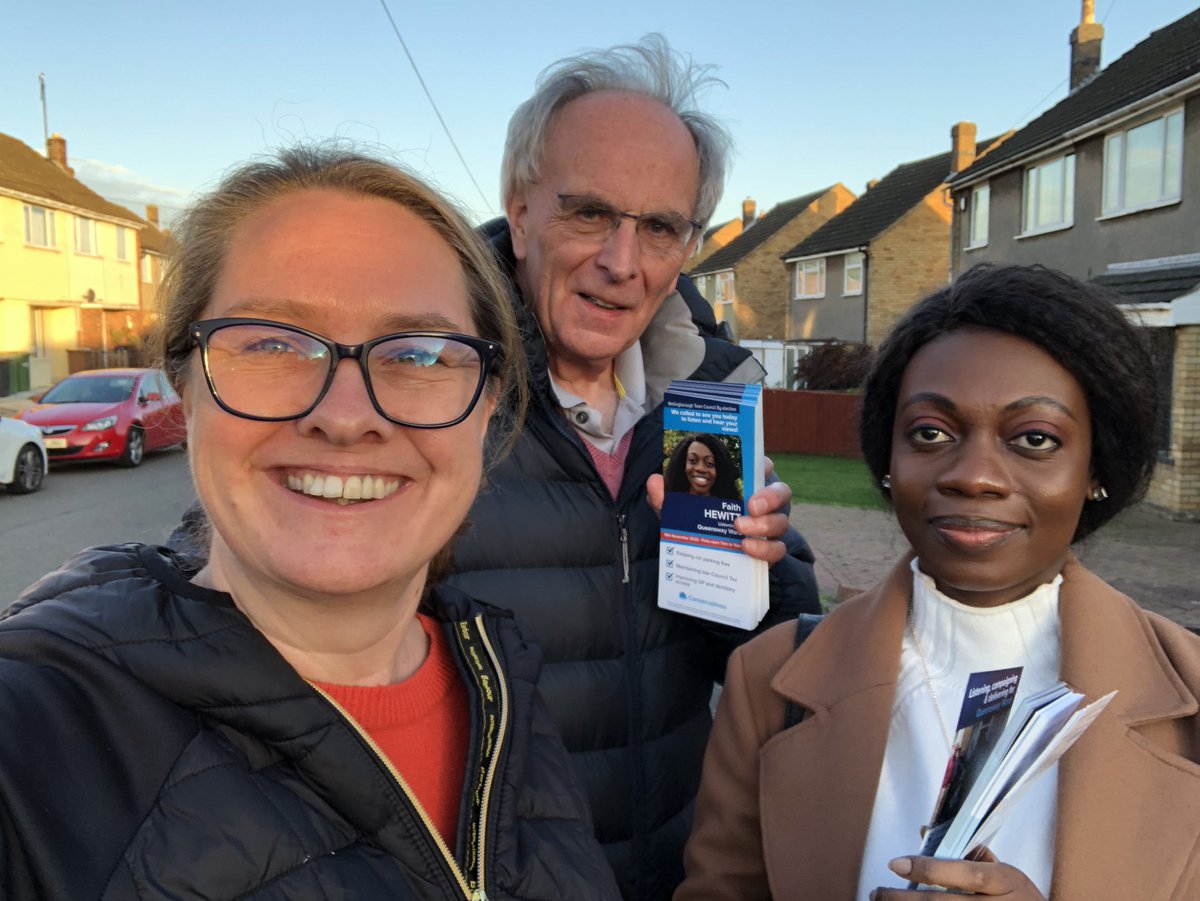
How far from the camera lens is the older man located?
230cm

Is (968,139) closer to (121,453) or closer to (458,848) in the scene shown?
(121,453)

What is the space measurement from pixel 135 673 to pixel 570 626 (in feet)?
4.01

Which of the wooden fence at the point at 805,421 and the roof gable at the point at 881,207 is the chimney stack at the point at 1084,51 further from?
the wooden fence at the point at 805,421

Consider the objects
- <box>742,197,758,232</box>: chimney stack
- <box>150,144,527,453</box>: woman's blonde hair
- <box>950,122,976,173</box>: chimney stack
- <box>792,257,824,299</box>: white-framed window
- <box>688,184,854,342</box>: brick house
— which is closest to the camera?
<box>150,144,527,453</box>: woman's blonde hair

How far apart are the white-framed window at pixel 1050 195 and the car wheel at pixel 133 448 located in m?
19.0

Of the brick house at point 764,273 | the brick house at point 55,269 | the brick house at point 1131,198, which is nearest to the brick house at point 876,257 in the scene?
the brick house at point 764,273

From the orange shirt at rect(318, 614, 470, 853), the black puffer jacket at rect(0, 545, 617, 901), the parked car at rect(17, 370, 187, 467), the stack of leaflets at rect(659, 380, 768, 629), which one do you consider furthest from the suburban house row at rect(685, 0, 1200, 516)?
the parked car at rect(17, 370, 187, 467)

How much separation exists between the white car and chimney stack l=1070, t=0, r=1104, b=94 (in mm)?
25654

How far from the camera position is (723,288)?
47219 millimetres

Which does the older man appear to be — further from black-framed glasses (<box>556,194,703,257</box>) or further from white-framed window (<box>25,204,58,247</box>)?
white-framed window (<box>25,204,58,247</box>)

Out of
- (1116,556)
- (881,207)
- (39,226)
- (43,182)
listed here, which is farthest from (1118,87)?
(43,182)

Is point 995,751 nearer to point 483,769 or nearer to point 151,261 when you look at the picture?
point 483,769

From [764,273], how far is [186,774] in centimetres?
4632

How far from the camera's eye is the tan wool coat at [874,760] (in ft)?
5.16
